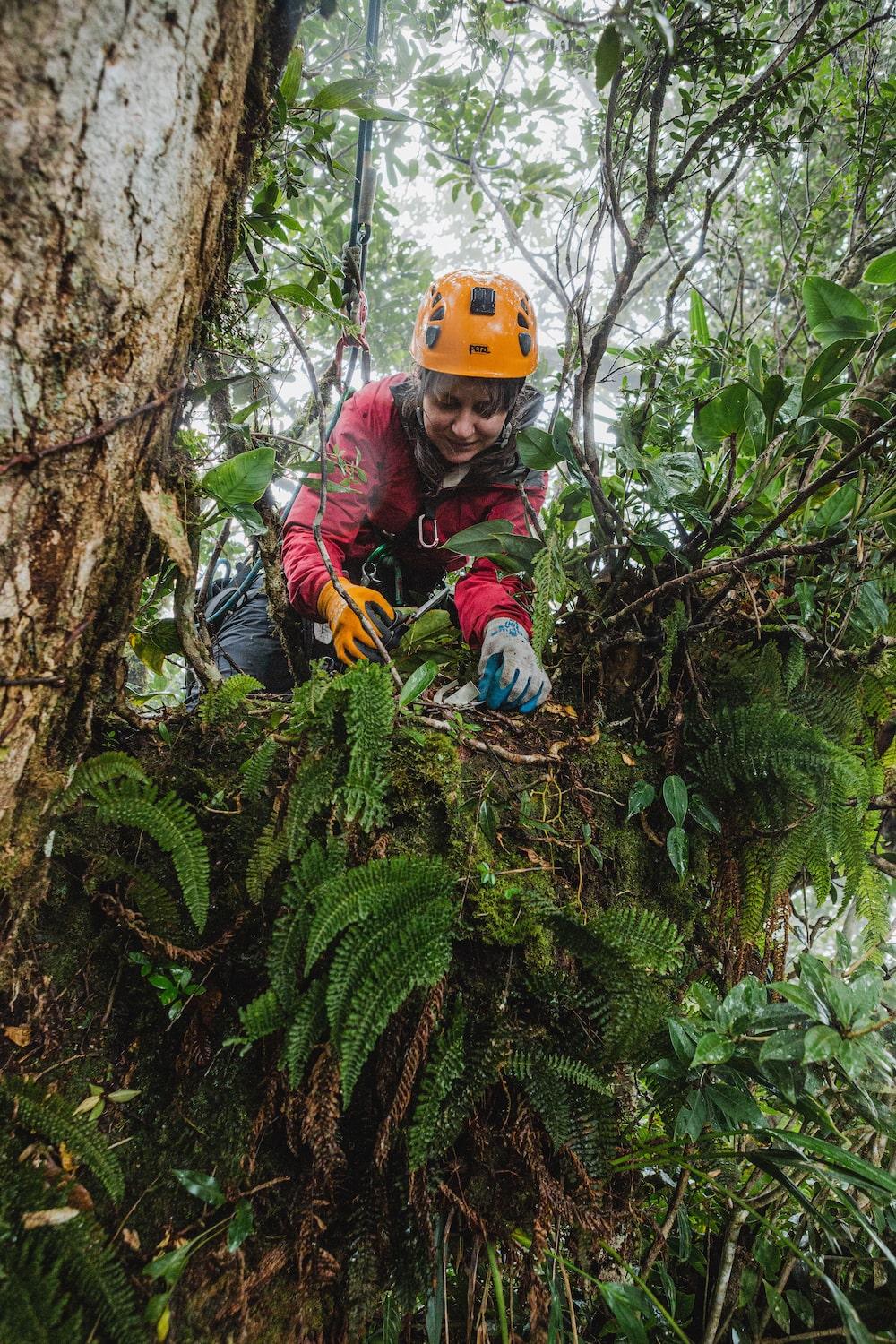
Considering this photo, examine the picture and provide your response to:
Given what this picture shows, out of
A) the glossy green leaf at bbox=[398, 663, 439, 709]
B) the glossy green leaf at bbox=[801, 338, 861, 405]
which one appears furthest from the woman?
the glossy green leaf at bbox=[801, 338, 861, 405]

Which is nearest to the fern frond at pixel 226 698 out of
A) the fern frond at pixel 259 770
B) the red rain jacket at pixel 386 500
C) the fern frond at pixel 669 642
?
the fern frond at pixel 259 770

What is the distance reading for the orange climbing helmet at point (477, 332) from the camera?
304cm

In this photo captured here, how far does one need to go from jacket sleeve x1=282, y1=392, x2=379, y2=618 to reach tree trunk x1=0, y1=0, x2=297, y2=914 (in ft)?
4.92

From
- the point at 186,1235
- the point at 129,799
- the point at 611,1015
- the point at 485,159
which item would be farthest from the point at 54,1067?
the point at 485,159

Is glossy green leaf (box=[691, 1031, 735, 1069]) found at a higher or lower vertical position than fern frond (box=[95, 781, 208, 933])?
lower

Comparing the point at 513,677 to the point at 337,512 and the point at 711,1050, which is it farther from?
the point at 337,512

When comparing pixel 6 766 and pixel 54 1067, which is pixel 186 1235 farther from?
pixel 6 766

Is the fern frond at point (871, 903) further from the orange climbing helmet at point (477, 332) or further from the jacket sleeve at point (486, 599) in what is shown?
the orange climbing helmet at point (477, 332)

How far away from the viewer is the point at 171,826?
1502 millimetres

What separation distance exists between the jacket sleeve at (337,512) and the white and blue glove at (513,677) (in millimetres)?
936

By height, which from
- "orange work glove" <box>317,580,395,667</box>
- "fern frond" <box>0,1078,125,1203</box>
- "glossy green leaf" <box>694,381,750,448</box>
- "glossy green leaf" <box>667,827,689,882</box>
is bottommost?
"fern frond" <box>0,1078,125,1203</box>

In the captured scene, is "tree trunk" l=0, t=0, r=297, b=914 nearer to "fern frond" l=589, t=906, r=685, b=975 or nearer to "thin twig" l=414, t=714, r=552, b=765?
"thin twig" l=414, t=714, r=552, b=765

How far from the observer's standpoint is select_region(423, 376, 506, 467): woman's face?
10.1 ft

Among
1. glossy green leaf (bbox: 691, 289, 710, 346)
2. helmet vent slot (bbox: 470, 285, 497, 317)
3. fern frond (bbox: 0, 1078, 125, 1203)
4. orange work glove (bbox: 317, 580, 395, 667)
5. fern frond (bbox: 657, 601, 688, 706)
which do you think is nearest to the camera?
fern frond (bbox: 0, 1078, 125, 1203)
